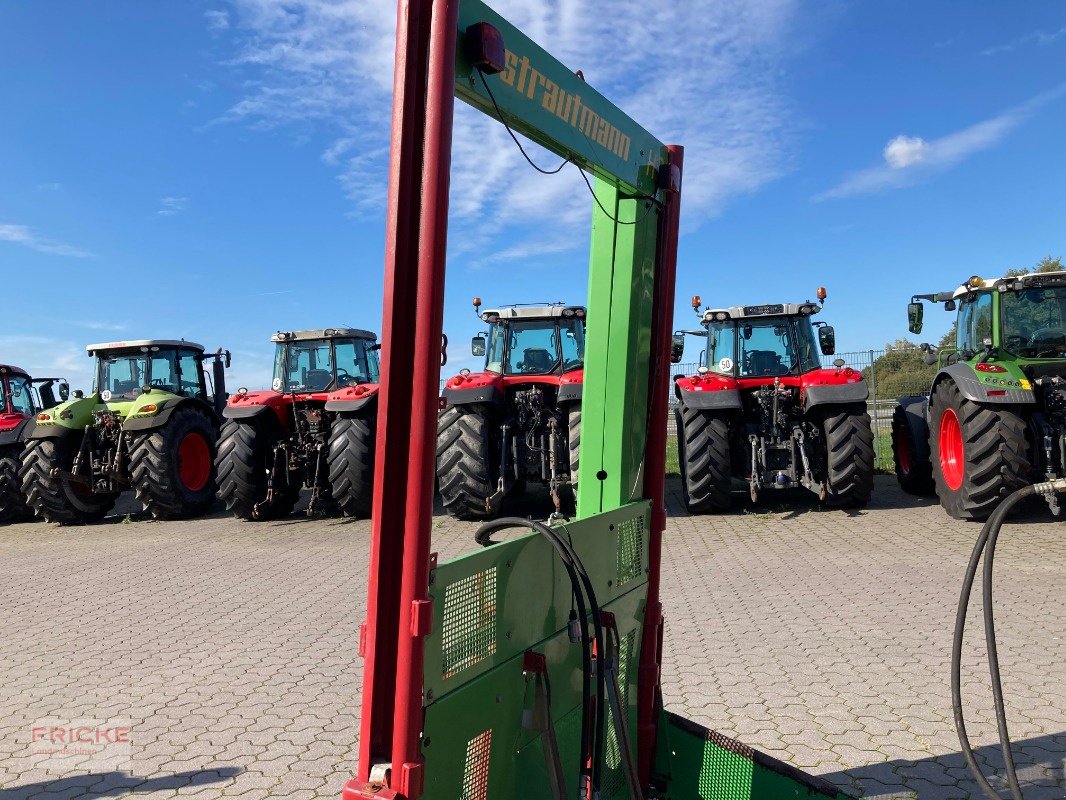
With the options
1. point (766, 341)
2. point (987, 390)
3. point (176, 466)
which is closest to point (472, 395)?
point (766, 341)

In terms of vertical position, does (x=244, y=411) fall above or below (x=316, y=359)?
below

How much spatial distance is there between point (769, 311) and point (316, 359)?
6001mm

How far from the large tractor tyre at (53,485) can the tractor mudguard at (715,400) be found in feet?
26.0

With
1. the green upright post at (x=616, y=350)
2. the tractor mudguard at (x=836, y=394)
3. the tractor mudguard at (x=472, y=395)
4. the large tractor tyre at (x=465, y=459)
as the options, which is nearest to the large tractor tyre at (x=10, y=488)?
the large tractor tyre at (x=465, y=459)

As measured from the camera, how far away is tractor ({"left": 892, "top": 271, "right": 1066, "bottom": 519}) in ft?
26.9

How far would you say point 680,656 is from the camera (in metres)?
4.96

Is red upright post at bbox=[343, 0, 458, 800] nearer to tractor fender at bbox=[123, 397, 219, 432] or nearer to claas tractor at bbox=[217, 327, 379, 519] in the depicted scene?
claas tractor at bbox=[217, 327, 379, 519]

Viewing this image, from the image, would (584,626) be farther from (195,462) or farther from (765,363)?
(195,462)

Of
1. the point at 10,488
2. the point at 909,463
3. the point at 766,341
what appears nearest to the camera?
the point at 766,341

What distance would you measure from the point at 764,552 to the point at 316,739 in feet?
16.5

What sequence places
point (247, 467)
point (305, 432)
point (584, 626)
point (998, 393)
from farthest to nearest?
point (305, 432), point (247, 467), point (998, 393), point (584, 626)

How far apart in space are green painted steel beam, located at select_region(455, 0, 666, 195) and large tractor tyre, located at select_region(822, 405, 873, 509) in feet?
22.4

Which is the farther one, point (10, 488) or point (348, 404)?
point (10, 488)

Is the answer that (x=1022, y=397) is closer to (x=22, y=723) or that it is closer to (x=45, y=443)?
(x=22, y=723)
